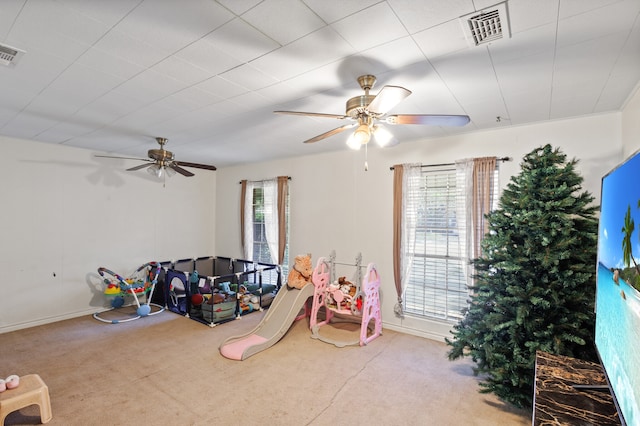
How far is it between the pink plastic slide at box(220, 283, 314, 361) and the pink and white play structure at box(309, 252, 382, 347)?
204 millimetres

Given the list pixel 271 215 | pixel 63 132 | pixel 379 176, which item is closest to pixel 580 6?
pixel 379 176

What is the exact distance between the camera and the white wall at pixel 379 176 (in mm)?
2953

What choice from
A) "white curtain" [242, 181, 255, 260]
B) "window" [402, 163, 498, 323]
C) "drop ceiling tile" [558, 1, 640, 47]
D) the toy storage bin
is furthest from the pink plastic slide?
"drop ceiling tile" [558, 1, 640, 47]

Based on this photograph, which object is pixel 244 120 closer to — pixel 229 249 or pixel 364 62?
pixel 364 62

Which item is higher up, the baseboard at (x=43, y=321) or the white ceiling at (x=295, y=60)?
the white ceiling at (x=295, y=60)

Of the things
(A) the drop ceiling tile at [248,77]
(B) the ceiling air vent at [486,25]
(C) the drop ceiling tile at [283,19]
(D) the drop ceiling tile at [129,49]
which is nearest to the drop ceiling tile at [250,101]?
(A) the drop ceiling tile at [248,77]

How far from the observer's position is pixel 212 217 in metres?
6.49

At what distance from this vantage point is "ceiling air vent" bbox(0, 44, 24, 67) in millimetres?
1917

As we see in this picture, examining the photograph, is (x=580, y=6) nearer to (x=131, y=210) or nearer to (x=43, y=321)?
(x=131, y=210)

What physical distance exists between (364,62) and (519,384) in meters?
2.68

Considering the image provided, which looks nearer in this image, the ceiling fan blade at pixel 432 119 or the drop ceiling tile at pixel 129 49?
the drop ceiling tile at pixel 129 49

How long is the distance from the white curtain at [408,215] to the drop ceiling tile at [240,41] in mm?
2658

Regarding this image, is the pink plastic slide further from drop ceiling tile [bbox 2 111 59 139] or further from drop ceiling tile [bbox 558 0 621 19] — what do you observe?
drop ceiling tile [bbox 558 0 621 19]

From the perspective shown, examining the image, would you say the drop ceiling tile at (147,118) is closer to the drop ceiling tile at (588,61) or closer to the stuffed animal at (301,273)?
the stuffed animal at (301,273)
